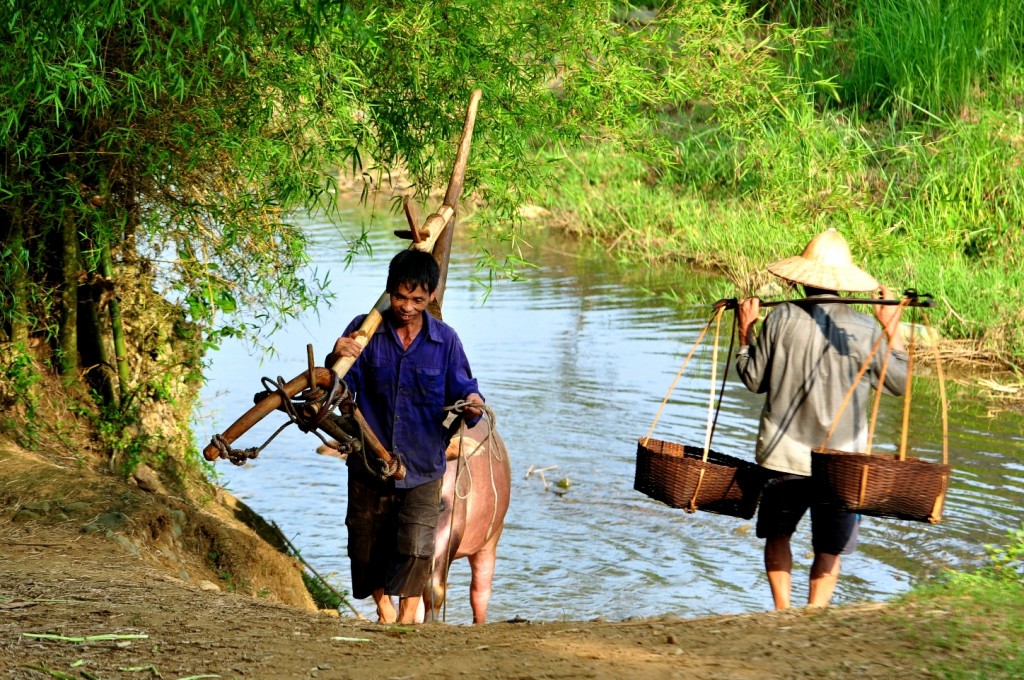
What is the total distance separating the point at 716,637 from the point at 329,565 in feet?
Answer: 12.8

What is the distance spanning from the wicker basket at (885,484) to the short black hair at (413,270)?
1759 millimetres

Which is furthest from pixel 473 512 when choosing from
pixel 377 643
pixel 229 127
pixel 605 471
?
pixel 605 471

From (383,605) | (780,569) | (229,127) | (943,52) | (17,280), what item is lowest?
(383,605)

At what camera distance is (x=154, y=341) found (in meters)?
7.95

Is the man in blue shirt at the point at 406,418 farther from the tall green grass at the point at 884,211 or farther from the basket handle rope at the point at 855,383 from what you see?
the tall green grass at the point at 884,211

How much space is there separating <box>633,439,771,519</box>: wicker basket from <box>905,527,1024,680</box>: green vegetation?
1030 millimetres

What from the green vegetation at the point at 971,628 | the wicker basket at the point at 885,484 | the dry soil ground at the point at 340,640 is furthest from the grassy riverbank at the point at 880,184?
the dry soil ground at the point at 340,640

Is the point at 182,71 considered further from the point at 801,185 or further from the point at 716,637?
the point at 801,185

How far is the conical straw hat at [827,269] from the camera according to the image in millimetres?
5656

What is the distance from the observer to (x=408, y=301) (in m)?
5.00

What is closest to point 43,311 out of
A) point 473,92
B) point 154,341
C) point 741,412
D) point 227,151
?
point 154,341

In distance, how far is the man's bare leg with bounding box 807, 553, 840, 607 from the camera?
18.4 ft

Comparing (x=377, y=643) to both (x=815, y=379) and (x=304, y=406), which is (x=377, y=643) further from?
(x=815, y=379)

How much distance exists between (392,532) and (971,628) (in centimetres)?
230
